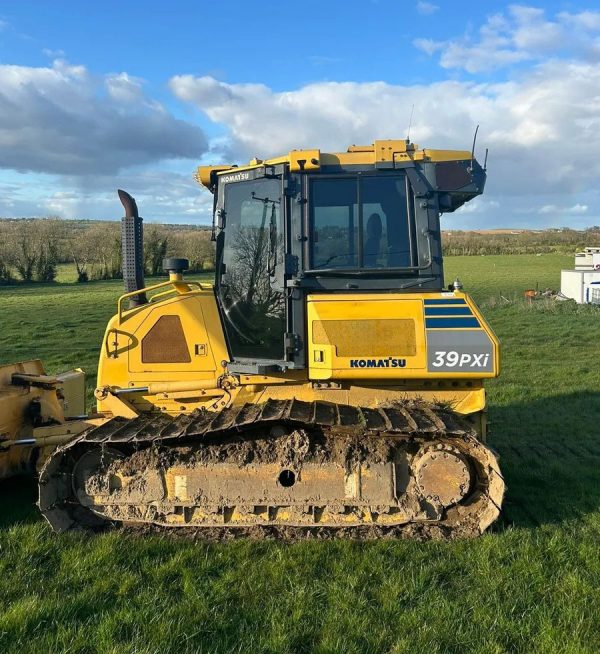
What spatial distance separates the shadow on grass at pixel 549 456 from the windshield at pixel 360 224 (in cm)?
278

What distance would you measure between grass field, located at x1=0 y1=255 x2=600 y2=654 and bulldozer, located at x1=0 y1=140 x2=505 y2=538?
287mm

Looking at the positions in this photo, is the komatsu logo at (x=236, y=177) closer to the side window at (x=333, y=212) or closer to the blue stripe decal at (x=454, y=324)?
the side window at (x=333, y=212)

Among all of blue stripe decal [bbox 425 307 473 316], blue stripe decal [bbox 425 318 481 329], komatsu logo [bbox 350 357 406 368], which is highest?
blue stripe decal [bbox 425 307 473 316]

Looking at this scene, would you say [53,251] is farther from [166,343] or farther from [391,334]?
[391,334]

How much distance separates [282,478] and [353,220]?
2344mm

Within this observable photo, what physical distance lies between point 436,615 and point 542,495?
8.65 ft

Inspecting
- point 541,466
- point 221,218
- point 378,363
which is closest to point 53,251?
point 221,218

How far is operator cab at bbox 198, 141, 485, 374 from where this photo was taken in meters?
5.12

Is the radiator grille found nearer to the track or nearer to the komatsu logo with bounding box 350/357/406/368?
the track

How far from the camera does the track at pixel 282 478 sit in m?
4.99

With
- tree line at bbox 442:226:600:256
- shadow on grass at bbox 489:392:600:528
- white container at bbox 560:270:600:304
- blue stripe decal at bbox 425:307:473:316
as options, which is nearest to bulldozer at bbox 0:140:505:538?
blue stripe decal at bbox 425:307:473:316

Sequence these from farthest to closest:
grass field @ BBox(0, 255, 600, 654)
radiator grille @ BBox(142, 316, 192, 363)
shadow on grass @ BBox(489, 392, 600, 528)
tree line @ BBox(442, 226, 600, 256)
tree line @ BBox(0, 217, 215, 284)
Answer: tree line @ BBox(442, 226, 600, 256) < tree line @ BBox(0, 217, 215, 284) < shadow on grass @ BBox(489, 392, 600, 528) < radiator grille @ BBox(142, 316, 192, 363) < grass field @ BBox(0, 255, 600, 654)

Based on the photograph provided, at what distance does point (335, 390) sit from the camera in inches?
212

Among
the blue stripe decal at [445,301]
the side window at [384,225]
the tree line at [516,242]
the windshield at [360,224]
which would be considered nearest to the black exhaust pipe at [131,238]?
the windshield at [360,224]
